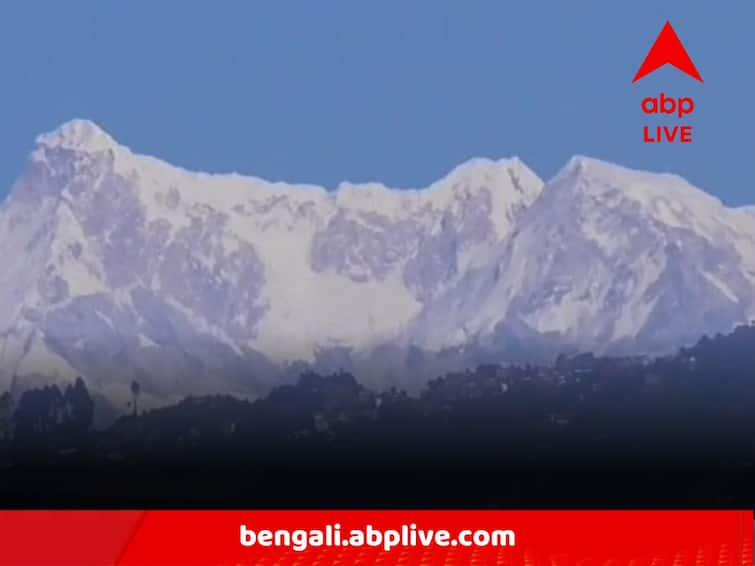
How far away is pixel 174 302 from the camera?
1.60m

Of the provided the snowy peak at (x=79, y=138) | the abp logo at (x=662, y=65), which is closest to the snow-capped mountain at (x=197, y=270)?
the snowy peak at (x=79, y=138)

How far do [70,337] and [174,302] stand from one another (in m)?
0.20

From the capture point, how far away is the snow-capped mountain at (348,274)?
1.57m

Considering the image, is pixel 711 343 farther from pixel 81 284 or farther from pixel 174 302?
pixel 81 284

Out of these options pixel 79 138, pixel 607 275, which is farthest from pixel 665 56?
pixel 79 138

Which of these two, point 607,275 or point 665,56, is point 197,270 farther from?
point 665,56

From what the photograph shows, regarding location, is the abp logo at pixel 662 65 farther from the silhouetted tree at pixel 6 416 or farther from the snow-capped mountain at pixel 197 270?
the silhouetted tree at pixel 6 416
